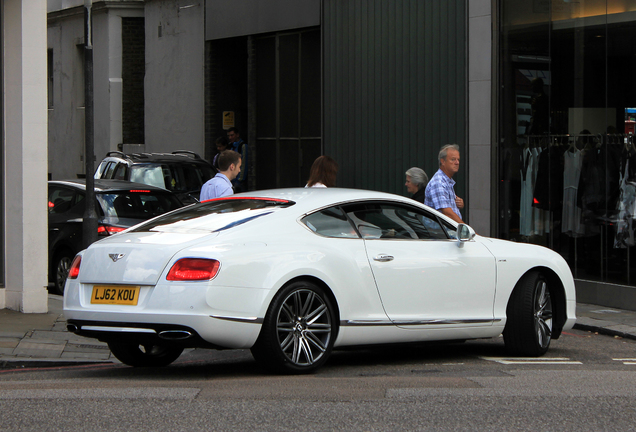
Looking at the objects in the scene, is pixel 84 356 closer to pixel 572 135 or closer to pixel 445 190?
pixel 445 190

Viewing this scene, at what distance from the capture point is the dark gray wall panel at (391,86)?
51.4 ft

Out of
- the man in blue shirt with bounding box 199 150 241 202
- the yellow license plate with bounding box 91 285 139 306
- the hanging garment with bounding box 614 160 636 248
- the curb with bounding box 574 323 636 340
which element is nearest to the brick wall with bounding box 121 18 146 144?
the hanging garment with bounding box 614 160 636 248

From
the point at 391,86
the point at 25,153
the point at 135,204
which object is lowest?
the point at 135,204

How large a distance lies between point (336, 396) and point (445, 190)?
4762mm

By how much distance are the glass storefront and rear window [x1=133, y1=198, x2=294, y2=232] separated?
6.75 metres

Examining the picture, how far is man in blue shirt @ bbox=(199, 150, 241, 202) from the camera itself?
9.64m

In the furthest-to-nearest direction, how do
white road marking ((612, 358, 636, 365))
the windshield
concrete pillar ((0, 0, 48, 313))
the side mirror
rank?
the windshield → concrete pillar ((0, 0, 48, 313)) → white road marking ((612, 358, 636, 365)) → the side mirror

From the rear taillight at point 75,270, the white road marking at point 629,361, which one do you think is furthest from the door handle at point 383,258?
the white road marking at point 629,361

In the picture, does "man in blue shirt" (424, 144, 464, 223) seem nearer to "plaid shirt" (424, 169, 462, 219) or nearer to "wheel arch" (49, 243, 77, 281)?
"plaid shirt" (424, 169, 462, 219)

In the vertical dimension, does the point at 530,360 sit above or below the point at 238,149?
below

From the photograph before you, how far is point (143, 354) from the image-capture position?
25.1ft

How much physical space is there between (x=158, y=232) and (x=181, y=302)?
78cm

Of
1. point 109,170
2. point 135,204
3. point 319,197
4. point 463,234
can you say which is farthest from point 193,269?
point 109,170

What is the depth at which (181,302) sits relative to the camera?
6305mm
